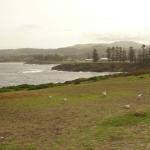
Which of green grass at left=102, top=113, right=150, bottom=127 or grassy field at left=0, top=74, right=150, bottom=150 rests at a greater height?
green grass at left=102, top=113, right=150, bottom=127

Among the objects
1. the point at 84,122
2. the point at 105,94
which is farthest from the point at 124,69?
the point at 84,122

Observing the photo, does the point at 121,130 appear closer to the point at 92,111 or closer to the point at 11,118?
the point at 92,111

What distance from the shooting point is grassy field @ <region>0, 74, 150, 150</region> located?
39.3 ft

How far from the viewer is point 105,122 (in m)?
15.0

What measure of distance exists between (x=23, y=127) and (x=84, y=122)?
2360 millimetres

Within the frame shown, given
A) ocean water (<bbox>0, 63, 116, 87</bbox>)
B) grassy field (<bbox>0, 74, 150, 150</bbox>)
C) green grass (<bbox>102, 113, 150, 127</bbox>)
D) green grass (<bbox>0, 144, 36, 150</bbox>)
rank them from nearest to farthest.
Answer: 1. green grass (<bbox>0, 144, 36, 150</bbox>)
2. grassy field (<bbox>0, 74, 150, 150</bbox>)
3. green grass (<bbox>102, 113, 150, 127</bbox>)
4. ocean water (<bbox>0, 63, 116, 87</bbox>)

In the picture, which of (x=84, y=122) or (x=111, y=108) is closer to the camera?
(x=84, y=122)

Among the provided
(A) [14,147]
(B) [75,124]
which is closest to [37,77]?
(B) [75,124]

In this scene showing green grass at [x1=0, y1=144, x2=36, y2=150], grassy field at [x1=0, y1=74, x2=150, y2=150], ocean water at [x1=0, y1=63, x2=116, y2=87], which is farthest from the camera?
ocean water at [x1=0, y1=63, x2=116, y2=87]

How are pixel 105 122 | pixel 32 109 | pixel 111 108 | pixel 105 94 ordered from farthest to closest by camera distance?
pixel 105 94 → pixel 32 109 → pixel 111 108 → pixel 105 122

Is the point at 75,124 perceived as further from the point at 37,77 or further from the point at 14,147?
the point at 37,77

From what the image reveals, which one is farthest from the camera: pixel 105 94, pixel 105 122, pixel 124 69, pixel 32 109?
pixel 124 69

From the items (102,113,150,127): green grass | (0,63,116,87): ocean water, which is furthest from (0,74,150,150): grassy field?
(0,63,116,87): ocean water

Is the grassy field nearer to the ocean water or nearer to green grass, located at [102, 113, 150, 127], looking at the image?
green grass, located at [102, 113, 150, 127]
